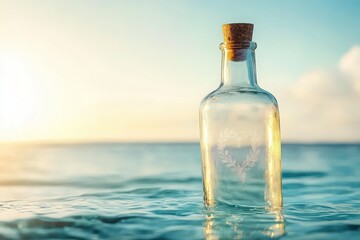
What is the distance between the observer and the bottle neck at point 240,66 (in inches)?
106

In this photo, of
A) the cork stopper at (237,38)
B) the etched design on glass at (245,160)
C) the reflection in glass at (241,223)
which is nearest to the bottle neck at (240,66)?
the cork stopper at (237,38)

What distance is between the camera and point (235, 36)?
271cm

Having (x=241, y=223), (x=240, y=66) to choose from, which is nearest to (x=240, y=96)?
(x=240, y=66)

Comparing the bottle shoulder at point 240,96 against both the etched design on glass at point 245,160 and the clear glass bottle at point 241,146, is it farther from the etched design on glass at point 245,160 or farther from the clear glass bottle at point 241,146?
the etched design on glass at point 245,160

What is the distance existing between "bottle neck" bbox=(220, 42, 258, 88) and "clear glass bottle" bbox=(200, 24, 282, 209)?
21mm

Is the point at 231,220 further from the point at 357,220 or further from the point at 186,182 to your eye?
the point at 186,182

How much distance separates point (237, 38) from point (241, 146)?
54cm

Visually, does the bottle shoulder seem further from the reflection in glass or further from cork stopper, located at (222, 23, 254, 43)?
the reflection in glass

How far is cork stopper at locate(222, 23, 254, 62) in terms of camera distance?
2693 mm

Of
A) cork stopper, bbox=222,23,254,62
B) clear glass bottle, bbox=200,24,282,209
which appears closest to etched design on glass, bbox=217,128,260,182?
clear glass bottle, bbox=200,24,282,209

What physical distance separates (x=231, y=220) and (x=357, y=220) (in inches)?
26.4

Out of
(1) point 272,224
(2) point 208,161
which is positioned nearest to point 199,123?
(2) point 208,161

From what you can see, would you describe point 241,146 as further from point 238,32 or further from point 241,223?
point 238,32

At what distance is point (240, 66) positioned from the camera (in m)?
2.71
